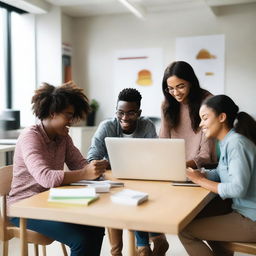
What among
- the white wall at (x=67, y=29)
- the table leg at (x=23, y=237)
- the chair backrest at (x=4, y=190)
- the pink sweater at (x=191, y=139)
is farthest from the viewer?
the white wall at (x=67, y=29)

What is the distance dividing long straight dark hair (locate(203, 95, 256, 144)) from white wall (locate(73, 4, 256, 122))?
2962 millimetres

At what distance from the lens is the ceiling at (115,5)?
4.26 m

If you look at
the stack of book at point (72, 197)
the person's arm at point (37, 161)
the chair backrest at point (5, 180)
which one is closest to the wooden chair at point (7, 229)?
the chair backrest at point (5, 180)

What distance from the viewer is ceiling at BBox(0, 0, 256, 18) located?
426 cm

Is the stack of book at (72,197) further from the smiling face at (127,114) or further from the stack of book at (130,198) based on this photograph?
the smiling face at (127,114)

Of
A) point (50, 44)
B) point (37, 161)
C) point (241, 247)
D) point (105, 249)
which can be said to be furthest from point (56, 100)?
point (50, 44)

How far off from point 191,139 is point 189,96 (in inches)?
10.7

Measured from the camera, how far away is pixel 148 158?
1897 millimetres

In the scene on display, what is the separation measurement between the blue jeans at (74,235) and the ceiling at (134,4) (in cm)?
302

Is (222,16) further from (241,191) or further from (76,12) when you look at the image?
(241,191)

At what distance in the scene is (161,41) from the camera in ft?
16.0

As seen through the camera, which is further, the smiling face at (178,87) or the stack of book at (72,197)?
the smiling face at (178,87)

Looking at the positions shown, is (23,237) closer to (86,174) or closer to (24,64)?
(86,174)

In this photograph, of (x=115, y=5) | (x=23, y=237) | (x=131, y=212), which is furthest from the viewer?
(x=115, y=5)
